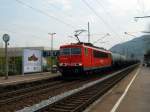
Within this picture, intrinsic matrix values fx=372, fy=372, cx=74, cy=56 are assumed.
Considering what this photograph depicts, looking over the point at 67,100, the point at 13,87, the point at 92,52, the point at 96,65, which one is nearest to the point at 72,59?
the point at 92,52

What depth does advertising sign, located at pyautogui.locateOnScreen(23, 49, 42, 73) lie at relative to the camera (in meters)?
39.2

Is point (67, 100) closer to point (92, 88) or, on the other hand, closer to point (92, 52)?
point (92, 88)

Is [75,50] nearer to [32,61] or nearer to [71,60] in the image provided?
[71,60]

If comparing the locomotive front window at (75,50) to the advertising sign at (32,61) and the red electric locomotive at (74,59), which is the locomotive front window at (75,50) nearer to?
the red electric locomotive at (74,59)

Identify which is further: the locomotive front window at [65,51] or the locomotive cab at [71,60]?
the locomotive front window at [65,51]

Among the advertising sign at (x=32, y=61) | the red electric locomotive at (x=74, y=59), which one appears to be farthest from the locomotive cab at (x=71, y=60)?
the advertising sign at (x=32, y=61)

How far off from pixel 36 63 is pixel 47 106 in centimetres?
2917

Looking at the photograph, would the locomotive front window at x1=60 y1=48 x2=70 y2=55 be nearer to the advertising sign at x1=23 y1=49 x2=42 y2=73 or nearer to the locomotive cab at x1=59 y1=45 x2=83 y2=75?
the locomotive cab at x1=59 y1=45 x2=83 y2=75

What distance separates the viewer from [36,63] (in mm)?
42219

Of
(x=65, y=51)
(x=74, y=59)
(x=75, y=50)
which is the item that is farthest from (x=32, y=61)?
(x=74, y=59)

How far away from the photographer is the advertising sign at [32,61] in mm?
39188

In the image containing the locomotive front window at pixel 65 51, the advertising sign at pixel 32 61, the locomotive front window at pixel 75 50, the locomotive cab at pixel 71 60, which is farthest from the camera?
the advertising sign at pixel 32 61

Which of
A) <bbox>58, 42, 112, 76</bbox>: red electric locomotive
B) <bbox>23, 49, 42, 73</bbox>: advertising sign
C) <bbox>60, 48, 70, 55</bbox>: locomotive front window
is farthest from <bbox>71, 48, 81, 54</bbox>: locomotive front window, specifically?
<bbox>23, 49, 42, 73</bbox>: advertising sign

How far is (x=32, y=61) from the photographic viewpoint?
40875mm
